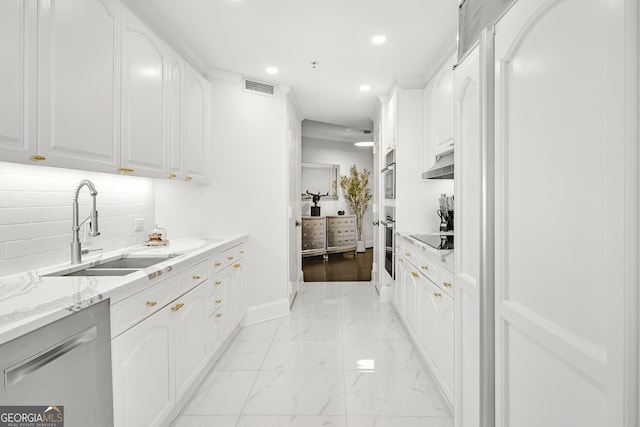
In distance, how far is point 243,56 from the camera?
9.84 ft

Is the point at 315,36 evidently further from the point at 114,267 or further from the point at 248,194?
the point at 114,267

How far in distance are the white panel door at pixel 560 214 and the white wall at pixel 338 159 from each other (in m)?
6.51

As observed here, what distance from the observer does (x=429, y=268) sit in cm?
229

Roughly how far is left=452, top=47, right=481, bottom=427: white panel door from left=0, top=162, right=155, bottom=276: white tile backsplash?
6.39ft

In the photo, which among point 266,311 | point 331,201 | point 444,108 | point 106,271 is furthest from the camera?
point 331,201

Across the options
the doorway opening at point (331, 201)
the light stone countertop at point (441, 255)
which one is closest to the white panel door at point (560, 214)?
the light stone countertop at point (441, 255)

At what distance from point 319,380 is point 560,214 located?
2.03 m

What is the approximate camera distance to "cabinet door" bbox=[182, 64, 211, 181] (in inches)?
107

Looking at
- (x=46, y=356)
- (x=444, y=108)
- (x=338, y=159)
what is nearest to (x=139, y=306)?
(x=46, y=356)

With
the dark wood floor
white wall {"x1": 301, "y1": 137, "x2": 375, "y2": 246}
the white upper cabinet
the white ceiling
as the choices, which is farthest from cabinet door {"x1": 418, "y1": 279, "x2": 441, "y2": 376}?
white wall {"x1": 301, "y1": 137, "x2": 375, "y2": 246}

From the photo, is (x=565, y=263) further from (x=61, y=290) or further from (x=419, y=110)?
(x=419, y=110)

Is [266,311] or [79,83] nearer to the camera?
[79,83]

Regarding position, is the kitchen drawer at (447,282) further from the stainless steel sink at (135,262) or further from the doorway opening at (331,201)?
the doorway opening at (331,201)

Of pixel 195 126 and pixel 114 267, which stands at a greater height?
pixel 195 126
